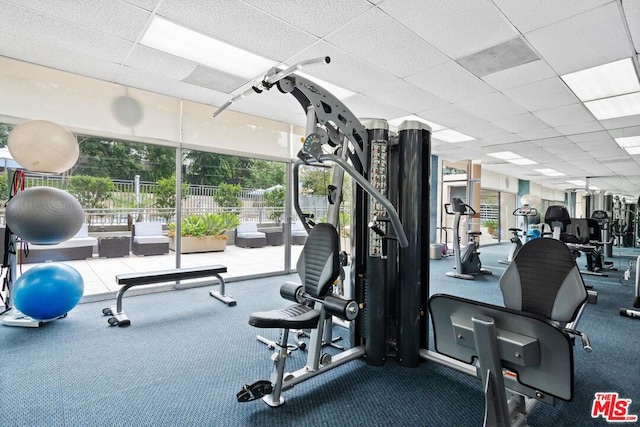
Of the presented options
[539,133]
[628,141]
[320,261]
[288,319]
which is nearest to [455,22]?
[320,261]

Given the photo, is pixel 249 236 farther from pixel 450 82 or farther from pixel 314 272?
pixel 314 272

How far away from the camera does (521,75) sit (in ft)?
11.6

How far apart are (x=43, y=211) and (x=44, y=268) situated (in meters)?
0.65

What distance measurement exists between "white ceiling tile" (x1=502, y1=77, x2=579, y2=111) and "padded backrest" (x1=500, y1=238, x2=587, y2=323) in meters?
2.53

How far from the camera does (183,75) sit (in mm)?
3656

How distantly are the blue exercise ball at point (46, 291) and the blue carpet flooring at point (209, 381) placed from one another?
192mm

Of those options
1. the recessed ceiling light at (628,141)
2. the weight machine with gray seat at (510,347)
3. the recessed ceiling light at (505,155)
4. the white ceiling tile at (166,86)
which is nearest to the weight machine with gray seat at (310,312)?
the weight machine with gray seat at (510,347)

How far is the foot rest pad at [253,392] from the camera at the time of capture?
1898 mm

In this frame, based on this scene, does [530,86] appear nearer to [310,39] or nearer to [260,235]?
[310,39]

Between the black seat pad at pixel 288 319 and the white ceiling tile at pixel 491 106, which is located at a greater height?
the white ceiling tile at pixel 491 106

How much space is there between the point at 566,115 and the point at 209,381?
559 cm

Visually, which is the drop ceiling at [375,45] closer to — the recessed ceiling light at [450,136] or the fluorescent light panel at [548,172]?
the recessed ceiling light at [450,136]

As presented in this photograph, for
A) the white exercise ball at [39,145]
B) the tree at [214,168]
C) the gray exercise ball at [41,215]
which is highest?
the tree at [214,168]

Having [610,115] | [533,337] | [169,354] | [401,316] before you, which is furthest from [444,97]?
[169,354]
